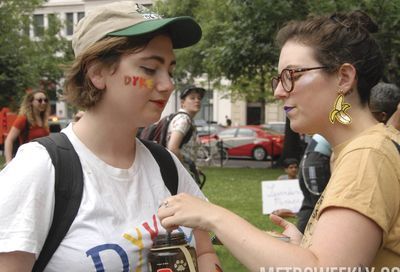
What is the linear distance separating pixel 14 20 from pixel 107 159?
2087 centimetres

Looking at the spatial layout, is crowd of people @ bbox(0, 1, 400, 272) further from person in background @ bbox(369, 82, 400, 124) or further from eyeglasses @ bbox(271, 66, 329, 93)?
person in background @ bbox(369, 82, 400, 124)

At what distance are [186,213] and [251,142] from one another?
852 inches

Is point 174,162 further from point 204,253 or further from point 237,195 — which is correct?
point 237,195

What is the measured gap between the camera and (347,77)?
6.34ft

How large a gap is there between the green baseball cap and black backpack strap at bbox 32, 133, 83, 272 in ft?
1.28

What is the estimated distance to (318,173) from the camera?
4.19m

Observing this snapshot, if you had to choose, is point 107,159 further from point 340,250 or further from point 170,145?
point 170,145

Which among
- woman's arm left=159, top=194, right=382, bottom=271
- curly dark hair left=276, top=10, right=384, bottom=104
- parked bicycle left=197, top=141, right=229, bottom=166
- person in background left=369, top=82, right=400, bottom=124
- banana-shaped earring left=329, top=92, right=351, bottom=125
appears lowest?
parked bicycle left=197, top=141, right=229, bottom=166

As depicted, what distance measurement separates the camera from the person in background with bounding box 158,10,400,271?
5.33ft

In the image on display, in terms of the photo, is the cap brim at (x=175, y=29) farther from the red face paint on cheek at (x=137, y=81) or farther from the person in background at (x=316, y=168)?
the person in background at (x=316, y=168)

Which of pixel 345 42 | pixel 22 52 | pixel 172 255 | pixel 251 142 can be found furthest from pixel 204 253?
pixel 251 142

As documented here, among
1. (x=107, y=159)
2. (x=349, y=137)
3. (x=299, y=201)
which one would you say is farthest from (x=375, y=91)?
(x=107, y=159)

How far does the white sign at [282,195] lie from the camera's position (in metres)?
5.86

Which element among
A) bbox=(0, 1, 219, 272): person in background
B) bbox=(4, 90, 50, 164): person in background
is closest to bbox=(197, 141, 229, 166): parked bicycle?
bbox=(4, 90, 50, 164): person in background
